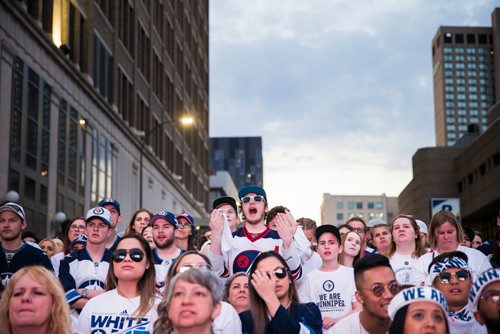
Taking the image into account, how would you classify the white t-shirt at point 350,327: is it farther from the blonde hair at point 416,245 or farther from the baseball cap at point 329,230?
the blonde hair at point 416,245

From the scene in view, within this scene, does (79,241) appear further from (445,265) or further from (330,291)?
(445,265)

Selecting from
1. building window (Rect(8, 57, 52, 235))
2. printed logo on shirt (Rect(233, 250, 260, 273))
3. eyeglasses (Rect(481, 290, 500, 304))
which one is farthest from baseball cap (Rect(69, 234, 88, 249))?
building window (Rect(8, 57, 52, 235))

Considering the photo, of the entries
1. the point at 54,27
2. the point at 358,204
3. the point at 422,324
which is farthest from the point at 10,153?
the point at 358,204

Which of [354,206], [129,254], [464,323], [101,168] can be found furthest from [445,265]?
[354,206]

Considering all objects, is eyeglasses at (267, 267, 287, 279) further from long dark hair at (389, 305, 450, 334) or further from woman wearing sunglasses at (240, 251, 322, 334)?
long dark hair at (389, 305, 450, 334)

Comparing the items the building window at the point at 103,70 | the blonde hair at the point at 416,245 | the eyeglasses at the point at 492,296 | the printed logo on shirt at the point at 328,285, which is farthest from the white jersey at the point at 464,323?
the building window at the point at 103,70

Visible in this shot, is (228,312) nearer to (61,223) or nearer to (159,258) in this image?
(159,258)

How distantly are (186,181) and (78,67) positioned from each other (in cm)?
3139

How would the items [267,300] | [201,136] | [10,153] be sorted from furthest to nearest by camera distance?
[201,136]
[10,153]
[267,300]

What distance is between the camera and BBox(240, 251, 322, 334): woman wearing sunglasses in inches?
233

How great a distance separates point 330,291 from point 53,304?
3881 mm

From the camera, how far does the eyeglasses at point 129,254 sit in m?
6.81

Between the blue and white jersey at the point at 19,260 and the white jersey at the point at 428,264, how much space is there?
170 inches

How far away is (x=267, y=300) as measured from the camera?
5.92 meters
